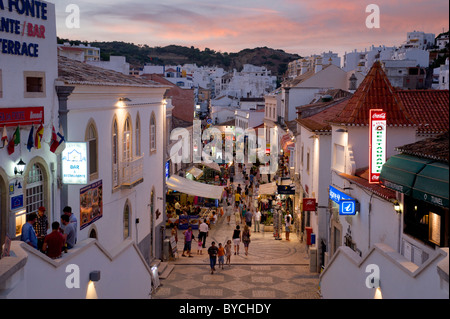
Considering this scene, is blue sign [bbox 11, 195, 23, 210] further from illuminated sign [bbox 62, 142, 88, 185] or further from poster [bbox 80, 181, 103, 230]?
poster [bbox 80, 181, 103, 230]

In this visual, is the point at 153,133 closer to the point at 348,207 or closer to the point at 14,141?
the point at 348,207

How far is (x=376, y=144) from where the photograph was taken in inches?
→ 685

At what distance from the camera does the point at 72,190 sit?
53.5 feet

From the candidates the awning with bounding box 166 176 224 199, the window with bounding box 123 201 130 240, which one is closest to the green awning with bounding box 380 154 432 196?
the window with bounding box 123 201 130 240

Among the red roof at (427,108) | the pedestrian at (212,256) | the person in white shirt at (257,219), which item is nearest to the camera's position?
the red roof at (427,108)

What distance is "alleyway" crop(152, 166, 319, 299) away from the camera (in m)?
21.4

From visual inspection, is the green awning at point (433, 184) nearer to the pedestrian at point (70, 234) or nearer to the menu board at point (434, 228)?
the menu board at point (434, 228)

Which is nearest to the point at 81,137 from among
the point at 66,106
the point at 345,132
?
the point at 66,106

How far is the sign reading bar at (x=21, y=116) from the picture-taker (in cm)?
1278

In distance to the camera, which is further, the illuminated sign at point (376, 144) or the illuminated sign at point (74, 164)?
the illuminated sign at point (376, 144)

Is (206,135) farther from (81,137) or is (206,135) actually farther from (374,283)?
(374,283)

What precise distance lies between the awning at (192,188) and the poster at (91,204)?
48.7 ft

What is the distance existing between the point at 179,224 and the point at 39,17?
68.8 feet

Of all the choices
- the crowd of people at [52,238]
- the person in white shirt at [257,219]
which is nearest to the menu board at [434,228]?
the crowd of people at [52,238]
